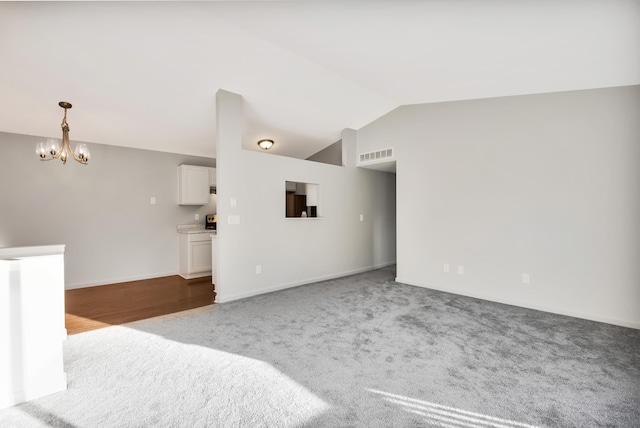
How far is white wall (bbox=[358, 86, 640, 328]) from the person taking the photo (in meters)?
3.18

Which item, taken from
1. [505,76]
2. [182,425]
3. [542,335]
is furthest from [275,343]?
[505,76]

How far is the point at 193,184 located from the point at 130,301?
253 centimetres

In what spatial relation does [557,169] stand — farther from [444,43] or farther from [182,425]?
[182,425]

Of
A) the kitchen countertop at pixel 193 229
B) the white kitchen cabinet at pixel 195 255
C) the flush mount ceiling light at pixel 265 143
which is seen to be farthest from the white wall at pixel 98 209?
the flush mount ceiling light at pixel 265 143

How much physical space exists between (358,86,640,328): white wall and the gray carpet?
53 cm

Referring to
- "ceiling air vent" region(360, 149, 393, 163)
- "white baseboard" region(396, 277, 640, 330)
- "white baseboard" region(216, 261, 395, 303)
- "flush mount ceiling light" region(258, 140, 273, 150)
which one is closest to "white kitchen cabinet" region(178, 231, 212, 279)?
"white baseboard" region(216, 261, 395, 303)

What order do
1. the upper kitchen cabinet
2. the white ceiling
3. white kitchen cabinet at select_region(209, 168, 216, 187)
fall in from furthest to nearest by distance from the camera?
white kitchen cabinet at select_region(209, 168, 216, 187) < the upper kitchen cabinet < the white ceiling

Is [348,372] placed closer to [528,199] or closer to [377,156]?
[528,199]

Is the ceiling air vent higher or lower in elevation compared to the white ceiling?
lower

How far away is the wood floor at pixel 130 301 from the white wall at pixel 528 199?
3.47 m

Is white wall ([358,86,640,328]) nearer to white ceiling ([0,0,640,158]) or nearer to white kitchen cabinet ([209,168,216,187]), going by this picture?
white ceiling ([0,0,640,158])

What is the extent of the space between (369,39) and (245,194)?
246 centimetres

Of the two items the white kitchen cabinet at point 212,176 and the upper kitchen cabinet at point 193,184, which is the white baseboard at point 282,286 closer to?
the upper kitchen cabinet at point 193,184

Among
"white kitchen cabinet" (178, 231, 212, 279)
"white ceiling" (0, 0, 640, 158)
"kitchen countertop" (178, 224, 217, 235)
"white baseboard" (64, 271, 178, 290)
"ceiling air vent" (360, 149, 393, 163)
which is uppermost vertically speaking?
"white ceiling" (0, 0, 640, 158)
